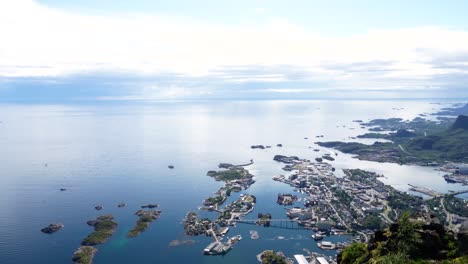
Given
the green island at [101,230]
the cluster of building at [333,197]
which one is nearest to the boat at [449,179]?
the cluster of building at [333,197]

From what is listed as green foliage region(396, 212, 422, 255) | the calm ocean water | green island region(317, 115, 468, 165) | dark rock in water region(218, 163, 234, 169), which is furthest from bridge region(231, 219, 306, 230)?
green island region(317, 115, 468, 165)

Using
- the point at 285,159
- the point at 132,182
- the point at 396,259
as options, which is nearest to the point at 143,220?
the point at 132,182

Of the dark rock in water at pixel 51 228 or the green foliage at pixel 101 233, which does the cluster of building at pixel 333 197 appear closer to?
the green foliage at pixel 101 233

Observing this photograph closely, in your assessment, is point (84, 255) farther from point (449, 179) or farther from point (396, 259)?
point (449, 179)

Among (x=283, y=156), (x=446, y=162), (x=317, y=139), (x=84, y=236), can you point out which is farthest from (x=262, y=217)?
(x=317, y=139)

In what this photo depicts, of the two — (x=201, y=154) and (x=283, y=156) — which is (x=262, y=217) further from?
(x=201, y=154)
